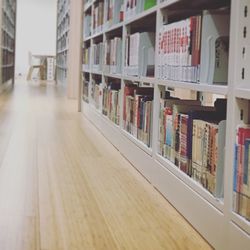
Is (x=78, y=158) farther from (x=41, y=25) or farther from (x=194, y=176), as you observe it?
(x=41, y=25)

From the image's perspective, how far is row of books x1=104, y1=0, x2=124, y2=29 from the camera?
320 cm

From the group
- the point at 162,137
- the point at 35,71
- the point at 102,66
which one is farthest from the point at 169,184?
the point at 35,71

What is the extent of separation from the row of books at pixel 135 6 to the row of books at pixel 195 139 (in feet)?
1.90

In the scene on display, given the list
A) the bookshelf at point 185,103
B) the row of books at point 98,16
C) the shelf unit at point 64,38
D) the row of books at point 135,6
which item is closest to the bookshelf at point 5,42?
the shelf unit at point 64,38

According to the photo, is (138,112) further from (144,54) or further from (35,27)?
(35,27)

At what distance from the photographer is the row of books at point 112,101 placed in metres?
3.15

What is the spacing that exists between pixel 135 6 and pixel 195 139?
125cm

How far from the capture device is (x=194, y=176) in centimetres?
164

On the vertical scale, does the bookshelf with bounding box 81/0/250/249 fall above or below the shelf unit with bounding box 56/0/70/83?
below

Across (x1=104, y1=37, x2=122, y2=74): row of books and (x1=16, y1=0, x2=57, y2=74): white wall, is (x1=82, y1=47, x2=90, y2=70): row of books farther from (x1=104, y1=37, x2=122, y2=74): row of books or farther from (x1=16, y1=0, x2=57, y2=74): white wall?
(x1=16, y1=0, x2=57, y2=74): white wall

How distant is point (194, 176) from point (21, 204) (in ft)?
2.15

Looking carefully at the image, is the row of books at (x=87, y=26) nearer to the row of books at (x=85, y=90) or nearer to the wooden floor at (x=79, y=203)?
the row of books at (x=85, y=90)

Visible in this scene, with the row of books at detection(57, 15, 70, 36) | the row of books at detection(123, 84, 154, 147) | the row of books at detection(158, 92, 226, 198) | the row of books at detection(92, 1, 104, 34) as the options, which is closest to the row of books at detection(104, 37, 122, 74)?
the row of books at detection(123, 84, 154, 147)

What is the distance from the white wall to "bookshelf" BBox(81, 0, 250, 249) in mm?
11983
